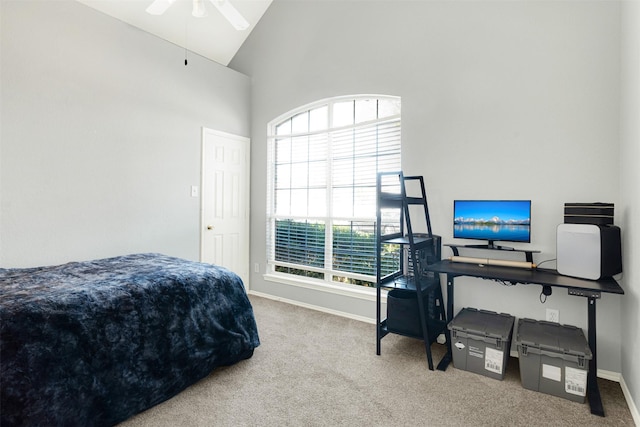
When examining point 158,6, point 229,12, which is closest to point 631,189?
point 229,12

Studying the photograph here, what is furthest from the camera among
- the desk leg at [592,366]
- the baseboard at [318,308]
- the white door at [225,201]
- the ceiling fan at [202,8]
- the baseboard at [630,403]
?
the white door at [225,201]

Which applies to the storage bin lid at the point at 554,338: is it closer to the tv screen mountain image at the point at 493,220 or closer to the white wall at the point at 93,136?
the tv screen mountain image at the point at 493,220

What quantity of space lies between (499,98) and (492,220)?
1.01 metres

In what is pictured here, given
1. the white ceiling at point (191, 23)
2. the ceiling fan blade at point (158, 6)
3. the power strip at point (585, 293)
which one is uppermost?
the white ceiling at point (191, 23)

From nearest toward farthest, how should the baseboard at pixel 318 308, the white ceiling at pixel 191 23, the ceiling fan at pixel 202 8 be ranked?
the ceiling fan at pixel 202 8 → the white ceiling at pixel 191 23 → the baseboard at pixel 318 308

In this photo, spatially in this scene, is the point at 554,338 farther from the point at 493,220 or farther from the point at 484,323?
the point at 493,220

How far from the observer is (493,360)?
2221 millimetres

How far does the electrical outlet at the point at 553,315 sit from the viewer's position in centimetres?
242

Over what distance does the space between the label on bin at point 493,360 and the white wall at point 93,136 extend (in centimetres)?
305

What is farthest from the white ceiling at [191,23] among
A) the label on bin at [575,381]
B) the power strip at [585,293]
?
the label on bin at [575,381]

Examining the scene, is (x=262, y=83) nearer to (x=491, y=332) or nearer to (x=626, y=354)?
(x=491, y=332)

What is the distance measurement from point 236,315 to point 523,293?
2.27m

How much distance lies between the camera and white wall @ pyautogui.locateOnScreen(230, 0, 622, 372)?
89.3 inches

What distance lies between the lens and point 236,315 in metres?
2.46
